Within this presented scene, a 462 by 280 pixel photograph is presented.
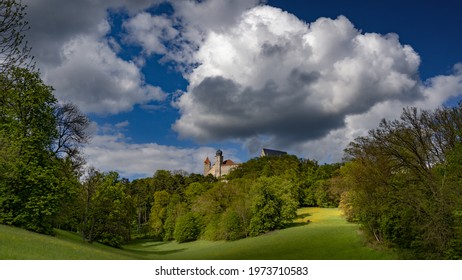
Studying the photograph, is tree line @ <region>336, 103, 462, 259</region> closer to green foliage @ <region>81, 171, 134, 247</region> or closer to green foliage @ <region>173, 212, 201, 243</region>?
green foliage @ <region>81, 171, 134, 247</region>

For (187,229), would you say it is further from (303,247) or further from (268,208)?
(303,247)

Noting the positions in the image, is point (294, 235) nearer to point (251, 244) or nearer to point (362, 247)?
point (251, 244)

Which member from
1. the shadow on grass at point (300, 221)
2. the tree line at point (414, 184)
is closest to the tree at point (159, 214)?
the shadow on grass at point (300, 221)

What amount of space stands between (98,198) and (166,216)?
153ft

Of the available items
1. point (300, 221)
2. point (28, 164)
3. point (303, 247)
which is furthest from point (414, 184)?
point (300, 221)

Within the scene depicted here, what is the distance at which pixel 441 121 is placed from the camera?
3519cm

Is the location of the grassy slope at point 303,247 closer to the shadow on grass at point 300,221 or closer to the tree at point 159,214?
the shadow on grass at point 300,221

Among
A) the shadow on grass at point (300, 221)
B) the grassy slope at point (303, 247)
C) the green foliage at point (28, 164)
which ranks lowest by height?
the grassy slope at point (303, 247)

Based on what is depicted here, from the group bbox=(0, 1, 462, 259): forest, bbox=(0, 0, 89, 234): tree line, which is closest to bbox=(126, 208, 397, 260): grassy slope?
bbox=(0, 1, 462, 259): forest

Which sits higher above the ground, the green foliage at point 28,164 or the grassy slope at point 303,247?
the green foliage at point 28,164

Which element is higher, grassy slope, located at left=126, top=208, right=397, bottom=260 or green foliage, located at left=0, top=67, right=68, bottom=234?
green foliage, located at left=0, top=67, right=68, bottom=234

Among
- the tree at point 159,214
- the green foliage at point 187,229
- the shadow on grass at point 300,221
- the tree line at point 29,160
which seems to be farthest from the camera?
the tree at point 159,214

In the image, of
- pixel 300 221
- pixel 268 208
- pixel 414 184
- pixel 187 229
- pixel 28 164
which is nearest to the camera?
pixel 28 164

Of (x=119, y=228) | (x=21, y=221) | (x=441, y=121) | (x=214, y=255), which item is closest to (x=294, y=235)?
(x=214, y=255)
